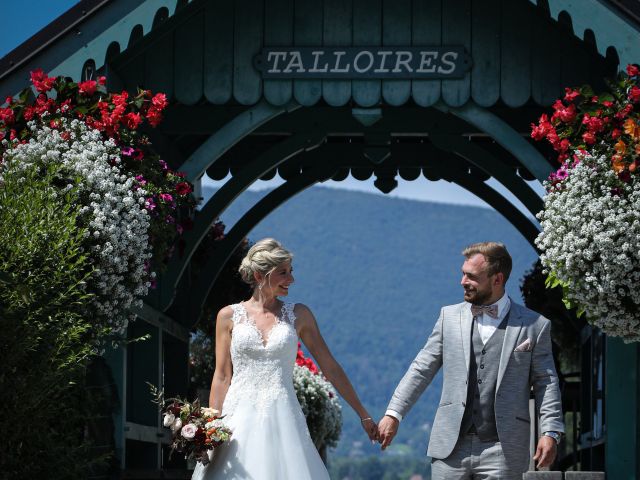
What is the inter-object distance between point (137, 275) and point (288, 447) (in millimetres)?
2060

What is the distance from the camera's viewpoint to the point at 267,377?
7.80 meters

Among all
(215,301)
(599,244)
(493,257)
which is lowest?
(493,257)

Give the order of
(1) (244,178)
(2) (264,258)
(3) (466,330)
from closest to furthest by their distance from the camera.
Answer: (3) (466,330) < (2) (264,258) < (1) (244,178)

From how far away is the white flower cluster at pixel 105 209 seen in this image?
8.99 m

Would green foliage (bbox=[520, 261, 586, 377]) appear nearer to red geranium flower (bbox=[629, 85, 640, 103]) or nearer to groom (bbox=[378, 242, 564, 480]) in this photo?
red geranium flower (bbox=[629, 85, 640, 103])

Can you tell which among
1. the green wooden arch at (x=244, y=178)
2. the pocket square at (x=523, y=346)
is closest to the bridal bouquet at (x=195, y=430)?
the pocket square at (x=523, y=346)

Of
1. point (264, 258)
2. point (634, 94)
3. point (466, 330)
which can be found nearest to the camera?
point (466, 330)

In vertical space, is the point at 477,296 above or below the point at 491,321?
above

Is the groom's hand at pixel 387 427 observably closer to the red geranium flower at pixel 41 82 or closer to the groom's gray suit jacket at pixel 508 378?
the groom's gray suit jacket at pixel 508 378

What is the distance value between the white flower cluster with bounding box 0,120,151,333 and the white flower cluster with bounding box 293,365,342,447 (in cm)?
725

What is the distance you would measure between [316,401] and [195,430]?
9.72 meters

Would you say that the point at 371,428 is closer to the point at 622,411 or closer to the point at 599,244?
the point at 599,244

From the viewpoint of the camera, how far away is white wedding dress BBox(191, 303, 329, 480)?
764 centimetres

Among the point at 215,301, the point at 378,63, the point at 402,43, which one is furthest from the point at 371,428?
the point at 215,301
